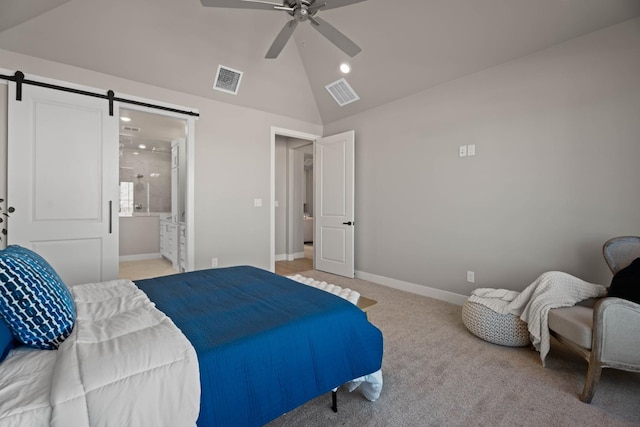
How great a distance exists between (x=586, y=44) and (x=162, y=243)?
713 cm

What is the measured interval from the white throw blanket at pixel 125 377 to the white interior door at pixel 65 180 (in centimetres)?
234

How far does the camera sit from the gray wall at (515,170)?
98.6 inches

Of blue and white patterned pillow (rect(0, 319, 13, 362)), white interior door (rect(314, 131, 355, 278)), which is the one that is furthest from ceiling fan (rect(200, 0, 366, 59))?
blue and white patterned pillow (rect(0, 319, 13, 362))

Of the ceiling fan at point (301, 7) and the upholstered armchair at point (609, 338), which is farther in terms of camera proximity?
the ceiling fan at point (301, 7)

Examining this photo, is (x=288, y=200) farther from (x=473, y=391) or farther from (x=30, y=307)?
(x=30, y=307)

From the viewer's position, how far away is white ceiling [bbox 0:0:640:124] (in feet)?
8.66

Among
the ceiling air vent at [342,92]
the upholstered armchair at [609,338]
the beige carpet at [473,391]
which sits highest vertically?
the ceiling air vent at [342,92]

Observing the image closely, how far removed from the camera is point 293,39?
384 centimetres

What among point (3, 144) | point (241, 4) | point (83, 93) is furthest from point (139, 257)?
point (241, 4)

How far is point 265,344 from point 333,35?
2629 mm

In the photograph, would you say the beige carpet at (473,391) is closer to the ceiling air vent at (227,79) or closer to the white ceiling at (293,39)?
the white ceiling at (293,39)

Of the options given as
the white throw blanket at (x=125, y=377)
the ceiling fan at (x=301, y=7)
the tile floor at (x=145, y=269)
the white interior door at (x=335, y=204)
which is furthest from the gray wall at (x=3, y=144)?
the white interior door at (x=335, y=204)

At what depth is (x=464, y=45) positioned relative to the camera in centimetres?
309

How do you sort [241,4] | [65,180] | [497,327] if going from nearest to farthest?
[241,4], [497,327], [65,180]
